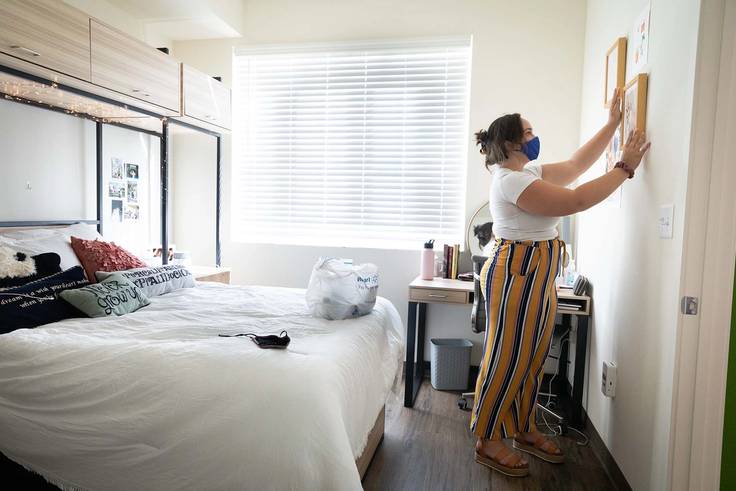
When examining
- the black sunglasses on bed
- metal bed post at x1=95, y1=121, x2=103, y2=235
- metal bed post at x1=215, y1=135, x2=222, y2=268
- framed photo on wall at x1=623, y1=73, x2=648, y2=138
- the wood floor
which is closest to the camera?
the black sunglasses on bed

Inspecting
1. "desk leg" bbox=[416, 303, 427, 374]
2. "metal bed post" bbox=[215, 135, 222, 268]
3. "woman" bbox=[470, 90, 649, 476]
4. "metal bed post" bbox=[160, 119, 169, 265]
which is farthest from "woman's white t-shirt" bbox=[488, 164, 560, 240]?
"metal bed post" bbox=[215, 135, 222, 268]

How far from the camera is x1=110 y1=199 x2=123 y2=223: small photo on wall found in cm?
322

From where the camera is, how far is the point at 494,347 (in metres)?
2.04

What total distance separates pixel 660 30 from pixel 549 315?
1.21 meters

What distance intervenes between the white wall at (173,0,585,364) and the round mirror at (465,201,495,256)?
0.06 m

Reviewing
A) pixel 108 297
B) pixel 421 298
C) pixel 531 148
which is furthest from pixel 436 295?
pixel 108 297

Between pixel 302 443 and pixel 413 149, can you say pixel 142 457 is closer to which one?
pixel 302 443

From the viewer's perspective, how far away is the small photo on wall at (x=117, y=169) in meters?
3.20

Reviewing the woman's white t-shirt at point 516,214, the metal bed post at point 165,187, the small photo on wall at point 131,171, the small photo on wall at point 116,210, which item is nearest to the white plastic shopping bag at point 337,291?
the woman's white t-shirt at point 516,214

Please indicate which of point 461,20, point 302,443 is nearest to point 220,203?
point 461,20

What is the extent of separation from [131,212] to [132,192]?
15cm

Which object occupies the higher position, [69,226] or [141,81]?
[141,81]

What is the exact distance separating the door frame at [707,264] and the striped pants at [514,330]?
568 mm

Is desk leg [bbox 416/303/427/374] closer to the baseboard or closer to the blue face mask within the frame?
the baseboard
